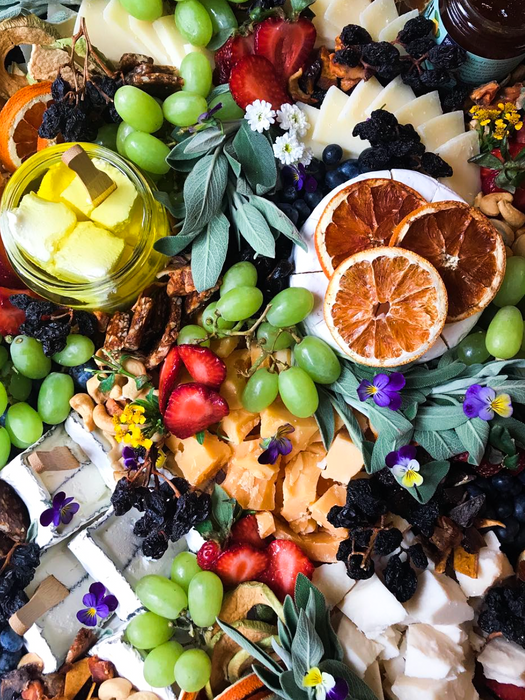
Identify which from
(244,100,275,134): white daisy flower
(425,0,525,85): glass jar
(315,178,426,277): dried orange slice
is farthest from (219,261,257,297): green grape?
(425,0,525,85): glass jar

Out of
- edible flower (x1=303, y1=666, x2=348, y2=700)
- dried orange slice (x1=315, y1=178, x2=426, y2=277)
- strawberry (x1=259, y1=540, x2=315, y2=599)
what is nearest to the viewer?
edible flower (x1=303, y1=666, x2=348, y2=700)

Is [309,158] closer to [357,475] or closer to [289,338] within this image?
[289,338]

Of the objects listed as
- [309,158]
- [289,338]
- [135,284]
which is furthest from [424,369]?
[135,284]

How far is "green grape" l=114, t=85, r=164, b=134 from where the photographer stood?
1.19 meters

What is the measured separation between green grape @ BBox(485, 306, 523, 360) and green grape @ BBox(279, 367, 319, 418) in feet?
1.13

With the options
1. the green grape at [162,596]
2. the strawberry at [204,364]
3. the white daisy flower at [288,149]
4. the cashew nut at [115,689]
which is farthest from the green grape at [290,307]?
the cashew nut at [115,689]

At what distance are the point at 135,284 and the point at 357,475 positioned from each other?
61cm

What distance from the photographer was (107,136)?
1334mm

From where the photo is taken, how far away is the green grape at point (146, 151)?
122 centimetres

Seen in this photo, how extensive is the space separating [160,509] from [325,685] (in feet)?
1.41

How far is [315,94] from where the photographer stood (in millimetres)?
1312

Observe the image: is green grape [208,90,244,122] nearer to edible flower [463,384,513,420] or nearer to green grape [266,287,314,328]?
green grape [266,287,314,328]

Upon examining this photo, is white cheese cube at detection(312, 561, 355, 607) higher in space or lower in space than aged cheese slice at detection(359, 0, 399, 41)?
lower

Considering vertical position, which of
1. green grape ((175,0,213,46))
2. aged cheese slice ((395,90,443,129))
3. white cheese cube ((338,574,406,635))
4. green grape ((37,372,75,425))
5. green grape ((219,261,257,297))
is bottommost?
white cheese cube ((338,574,406,635))
